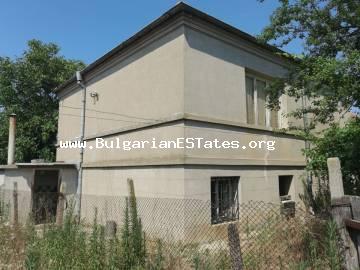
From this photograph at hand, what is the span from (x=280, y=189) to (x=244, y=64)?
15.3 feet

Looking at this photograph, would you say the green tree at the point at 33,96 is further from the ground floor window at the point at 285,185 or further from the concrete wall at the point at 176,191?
the ground floor window at the point at 285,185

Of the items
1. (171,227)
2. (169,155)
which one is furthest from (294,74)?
(171,227)

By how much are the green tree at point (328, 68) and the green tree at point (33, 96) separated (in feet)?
54.6

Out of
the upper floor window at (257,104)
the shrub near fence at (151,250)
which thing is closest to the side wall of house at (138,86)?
the upper floor window at (257,104)

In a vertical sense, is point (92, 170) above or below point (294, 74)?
below

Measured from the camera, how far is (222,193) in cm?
940

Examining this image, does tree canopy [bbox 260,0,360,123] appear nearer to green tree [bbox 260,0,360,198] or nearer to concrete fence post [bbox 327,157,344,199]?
green tree [bbox 260,0,360,198]

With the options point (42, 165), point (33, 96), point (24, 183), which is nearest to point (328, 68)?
point (42, 165)

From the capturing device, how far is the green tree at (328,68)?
552 cm

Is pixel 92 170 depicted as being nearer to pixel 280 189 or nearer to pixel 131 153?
pixel 131 153

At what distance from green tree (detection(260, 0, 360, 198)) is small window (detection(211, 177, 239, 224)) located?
2618 millimetres

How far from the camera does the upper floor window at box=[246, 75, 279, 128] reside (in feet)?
35.1

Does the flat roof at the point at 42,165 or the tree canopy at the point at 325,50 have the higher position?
the tree canopy at the point at 325,50

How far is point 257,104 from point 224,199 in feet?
11.3
